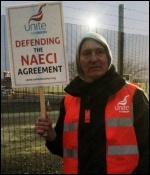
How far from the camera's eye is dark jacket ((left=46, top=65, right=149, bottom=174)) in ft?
8.43

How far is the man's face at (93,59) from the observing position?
2732 millimetres

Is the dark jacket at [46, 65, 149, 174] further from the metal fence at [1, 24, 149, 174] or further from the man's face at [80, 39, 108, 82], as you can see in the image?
the metal fence at [1, 24, 149, 174]

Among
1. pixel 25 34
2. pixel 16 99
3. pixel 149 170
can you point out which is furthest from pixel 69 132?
pixel 16 99

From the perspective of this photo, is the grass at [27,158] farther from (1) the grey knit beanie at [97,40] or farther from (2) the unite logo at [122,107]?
(2) the unite logo at [122,107]

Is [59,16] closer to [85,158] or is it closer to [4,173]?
[85,158]

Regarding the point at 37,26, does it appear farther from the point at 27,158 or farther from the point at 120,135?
the point at 27,158

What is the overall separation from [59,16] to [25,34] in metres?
0.29

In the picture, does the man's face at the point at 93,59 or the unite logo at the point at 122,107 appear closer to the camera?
the unite logo at the point at 122,107

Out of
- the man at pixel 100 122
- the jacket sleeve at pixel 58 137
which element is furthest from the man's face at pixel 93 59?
the jacket sleeve at pixel 58 137

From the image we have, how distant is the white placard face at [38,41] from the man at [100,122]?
0.64 ft

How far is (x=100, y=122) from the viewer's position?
2.63 meters

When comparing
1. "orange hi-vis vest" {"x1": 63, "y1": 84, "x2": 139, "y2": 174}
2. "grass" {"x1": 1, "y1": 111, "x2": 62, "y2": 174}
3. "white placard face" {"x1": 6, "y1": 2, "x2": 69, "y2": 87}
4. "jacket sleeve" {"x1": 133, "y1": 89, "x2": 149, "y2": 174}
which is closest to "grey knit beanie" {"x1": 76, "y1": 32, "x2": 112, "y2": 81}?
"white placard face" {"x1": 6, "y1": 2, "x2": 69, "y2": 87}

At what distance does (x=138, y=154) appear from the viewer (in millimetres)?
2564

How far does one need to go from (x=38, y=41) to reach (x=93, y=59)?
0.48 metres
